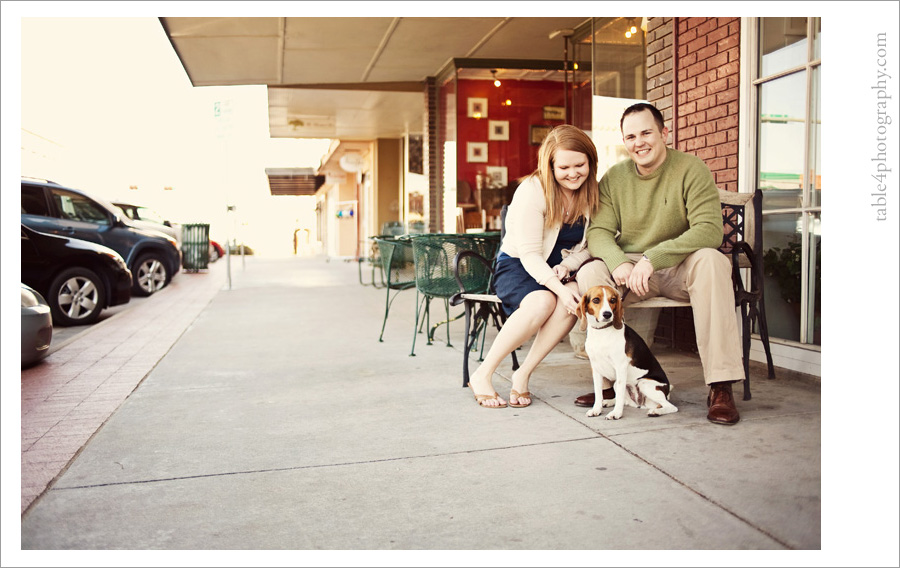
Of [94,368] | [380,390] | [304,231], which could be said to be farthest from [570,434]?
[304,231]

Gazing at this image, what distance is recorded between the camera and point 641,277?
11.1 feet

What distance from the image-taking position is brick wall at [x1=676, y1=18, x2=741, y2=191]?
15.4 feet

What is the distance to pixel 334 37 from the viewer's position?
9602mm

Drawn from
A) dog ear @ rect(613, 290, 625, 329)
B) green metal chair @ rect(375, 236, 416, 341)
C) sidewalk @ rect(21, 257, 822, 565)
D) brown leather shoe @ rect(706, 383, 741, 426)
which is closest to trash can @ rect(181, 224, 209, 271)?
green metal chair @ rect(375, 236, 416, 341)

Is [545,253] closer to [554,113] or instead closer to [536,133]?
[554,113]

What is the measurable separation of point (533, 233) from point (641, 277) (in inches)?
22.1

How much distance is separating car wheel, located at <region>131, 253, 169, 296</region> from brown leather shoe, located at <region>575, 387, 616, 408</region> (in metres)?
9.14

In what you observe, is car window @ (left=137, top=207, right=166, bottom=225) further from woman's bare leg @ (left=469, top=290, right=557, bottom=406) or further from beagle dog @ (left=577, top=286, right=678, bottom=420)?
beagle dog @ (left=577, top=286, right=678, bottom=420)

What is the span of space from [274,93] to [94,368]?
375 inches

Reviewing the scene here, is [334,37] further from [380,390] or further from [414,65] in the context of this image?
[380,390]

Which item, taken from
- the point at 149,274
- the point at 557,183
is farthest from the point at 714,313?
the point at 149,274

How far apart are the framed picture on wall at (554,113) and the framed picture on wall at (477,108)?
0.96 meters

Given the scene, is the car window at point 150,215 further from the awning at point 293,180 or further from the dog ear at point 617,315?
the dog ear at point 617,315

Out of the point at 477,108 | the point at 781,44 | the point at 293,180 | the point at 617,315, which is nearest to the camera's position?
the point at 617,315
